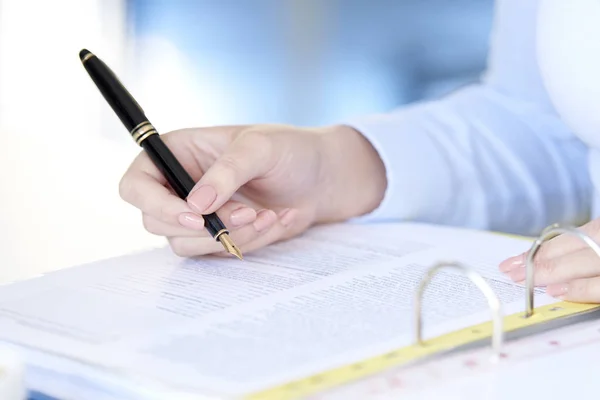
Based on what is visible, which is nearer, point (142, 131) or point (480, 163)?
point (142, 131)

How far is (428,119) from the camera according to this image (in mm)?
840

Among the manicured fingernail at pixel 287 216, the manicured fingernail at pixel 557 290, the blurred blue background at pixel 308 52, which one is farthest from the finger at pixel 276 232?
the blurred blue background at pixel 308 52

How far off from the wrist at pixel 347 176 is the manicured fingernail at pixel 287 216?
6cm

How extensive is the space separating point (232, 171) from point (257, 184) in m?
0.08

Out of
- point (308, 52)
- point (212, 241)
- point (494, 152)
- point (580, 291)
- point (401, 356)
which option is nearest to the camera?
point (401, 356)

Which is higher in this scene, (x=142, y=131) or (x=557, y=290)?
(x=142, y=131)

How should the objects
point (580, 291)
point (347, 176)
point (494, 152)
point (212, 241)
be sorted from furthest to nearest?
point (494, 152) < point (347, 176) < point (212, 241) < point (580, 291)

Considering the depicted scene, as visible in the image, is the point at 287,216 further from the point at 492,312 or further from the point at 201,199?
the point at 492,312

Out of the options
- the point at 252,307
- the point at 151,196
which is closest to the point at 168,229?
the point at 151,196

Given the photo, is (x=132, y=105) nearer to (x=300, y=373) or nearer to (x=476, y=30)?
(x=300, y=373)

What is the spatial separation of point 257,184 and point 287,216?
5 cm

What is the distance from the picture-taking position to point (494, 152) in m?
0.85

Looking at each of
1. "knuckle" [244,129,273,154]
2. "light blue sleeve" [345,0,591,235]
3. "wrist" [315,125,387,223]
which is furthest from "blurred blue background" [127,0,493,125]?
"knuckle" [244,129,273,154]

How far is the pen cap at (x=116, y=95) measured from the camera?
64 centimetres
